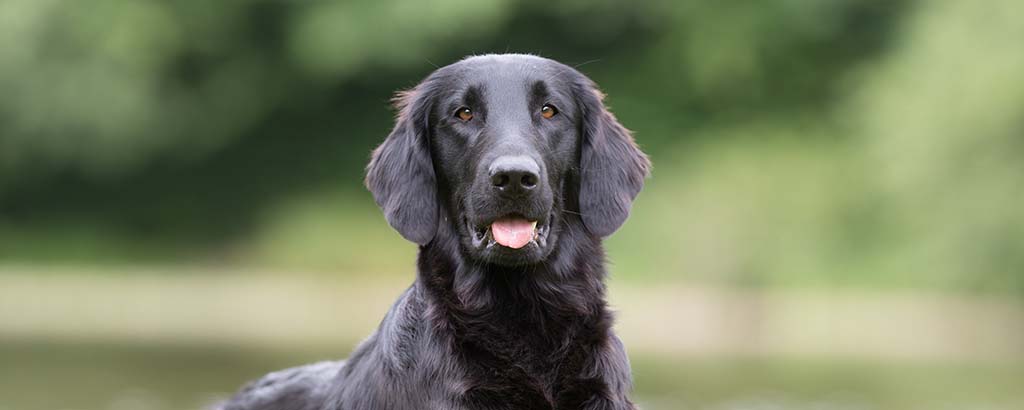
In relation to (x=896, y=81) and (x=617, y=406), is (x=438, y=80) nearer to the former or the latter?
(x=617, y=406)

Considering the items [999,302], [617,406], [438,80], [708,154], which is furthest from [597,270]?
[708,154]

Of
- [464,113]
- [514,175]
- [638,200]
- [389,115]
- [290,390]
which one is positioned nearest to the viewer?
[514,175]

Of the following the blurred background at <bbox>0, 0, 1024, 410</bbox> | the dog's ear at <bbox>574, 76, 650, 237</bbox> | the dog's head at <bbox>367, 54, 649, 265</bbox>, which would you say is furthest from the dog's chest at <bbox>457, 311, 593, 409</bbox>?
the blurred background at <bbox>0, 0, 1024, 410</bbox>

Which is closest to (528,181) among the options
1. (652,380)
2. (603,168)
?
(603,168)

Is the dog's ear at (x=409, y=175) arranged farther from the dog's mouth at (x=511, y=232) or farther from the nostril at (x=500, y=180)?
the nostril at (x=500, y=180)

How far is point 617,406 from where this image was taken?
5.22 meters

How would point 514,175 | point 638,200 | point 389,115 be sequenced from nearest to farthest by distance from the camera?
point 514,175 → point 638,200 → point 389,115

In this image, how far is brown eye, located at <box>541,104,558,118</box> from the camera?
5.48 meters

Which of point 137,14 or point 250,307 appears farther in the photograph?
point 137,14

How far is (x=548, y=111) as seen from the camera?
550 centimetres

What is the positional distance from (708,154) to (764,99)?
2.40 meters

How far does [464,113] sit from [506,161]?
0.48m

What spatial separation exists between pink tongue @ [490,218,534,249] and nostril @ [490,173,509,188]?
0.49 feet

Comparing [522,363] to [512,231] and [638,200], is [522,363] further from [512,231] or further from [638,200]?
[638,200]
